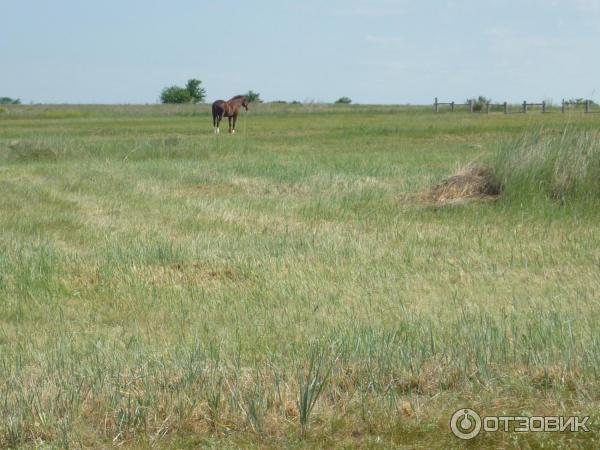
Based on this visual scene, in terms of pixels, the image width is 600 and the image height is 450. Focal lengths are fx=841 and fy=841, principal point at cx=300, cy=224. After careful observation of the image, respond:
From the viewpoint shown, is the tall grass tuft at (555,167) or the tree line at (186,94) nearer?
the tall grass tuft at (555,167)

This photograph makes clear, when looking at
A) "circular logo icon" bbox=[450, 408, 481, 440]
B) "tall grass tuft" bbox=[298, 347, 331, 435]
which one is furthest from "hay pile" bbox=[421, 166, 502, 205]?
"circular logo icon" bbox=[450, 408, 481, 440]

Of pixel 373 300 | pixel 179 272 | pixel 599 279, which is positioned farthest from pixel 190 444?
pixel 599 279

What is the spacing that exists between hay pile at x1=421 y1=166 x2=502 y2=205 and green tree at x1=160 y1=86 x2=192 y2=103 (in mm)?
84571

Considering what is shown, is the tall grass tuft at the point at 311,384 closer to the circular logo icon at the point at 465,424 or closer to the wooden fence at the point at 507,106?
the circular logo icon at the point at 465,424

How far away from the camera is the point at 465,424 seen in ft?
13.2

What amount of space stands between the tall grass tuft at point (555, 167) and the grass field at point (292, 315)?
226mm

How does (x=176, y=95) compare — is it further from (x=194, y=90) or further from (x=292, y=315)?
(x=292, y=315)

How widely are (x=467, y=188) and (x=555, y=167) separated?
1.43 meters

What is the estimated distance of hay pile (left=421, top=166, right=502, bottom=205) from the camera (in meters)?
13.2

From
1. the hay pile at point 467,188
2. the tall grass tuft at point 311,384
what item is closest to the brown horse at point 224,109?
the hay pile at point 467,188

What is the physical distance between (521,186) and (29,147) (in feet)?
54.6

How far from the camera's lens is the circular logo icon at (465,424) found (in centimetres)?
395

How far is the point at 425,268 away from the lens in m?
8.51

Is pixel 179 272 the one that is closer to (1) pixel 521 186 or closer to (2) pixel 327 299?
(2) pixel 327 299
